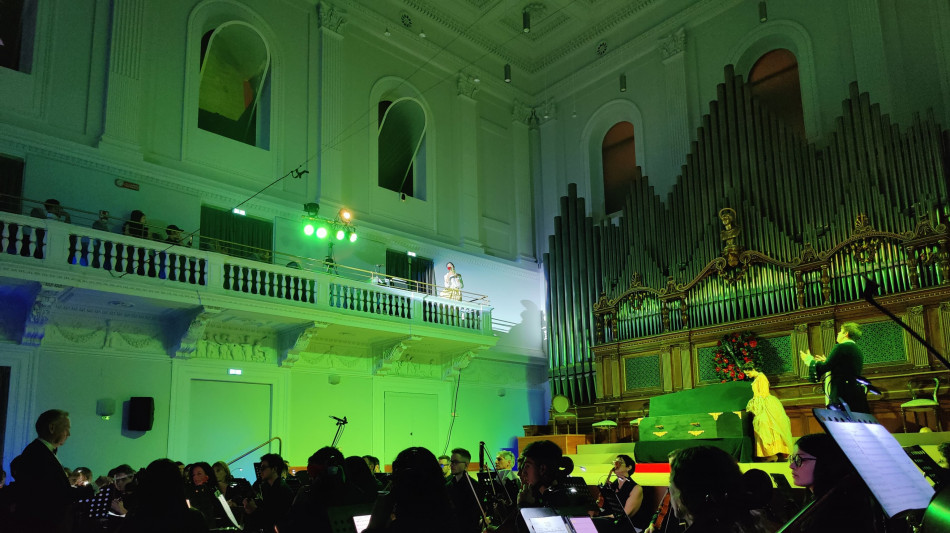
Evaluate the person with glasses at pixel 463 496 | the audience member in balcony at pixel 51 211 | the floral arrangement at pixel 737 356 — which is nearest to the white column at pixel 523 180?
the floral arrangement at pixel 737 356

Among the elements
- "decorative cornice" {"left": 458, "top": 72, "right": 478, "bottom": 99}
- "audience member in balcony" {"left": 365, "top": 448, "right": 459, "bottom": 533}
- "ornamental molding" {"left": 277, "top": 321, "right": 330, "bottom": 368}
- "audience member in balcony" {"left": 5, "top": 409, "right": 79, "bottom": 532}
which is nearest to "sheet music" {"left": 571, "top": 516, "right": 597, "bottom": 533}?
"audience member in balcony" {"left": 365, "top": 448, "right": 459, "bottom": 533}

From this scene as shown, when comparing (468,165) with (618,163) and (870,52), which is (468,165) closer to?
(618,163)

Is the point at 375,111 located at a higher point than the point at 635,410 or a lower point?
higher

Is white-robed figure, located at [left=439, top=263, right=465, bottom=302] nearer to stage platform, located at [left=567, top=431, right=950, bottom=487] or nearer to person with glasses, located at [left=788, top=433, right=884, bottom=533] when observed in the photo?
stage platform, located at [left=567, top=431, right=950, bottom=487]

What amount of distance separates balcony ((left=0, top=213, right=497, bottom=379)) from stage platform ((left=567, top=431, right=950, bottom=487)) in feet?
11.9

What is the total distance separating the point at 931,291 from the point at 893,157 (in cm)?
248

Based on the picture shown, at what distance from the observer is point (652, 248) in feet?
54.9

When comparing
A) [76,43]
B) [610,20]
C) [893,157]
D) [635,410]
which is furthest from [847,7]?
[76,43]

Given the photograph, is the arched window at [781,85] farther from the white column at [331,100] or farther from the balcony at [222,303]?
the white column at [331,100]

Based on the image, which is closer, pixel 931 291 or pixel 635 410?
pixel 931 291

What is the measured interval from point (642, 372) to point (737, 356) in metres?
2.32

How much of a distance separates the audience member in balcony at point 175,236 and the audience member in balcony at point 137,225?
362 mm

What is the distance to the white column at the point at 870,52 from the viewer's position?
14.6 meters

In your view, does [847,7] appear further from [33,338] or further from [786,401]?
[33,338]
